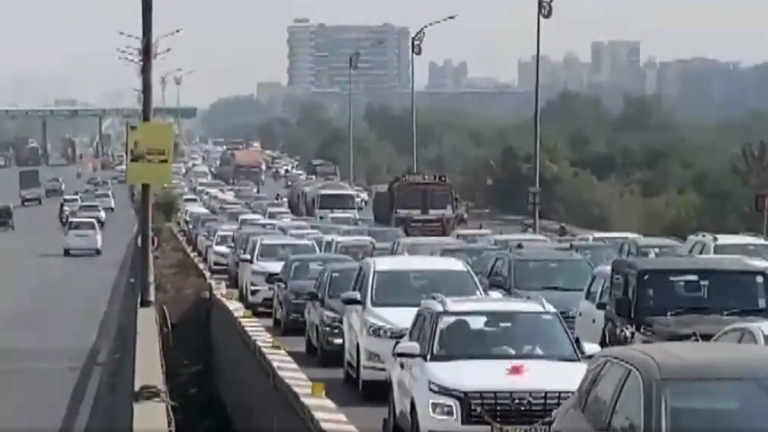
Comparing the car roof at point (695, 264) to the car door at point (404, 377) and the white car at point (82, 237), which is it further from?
the white car at point (82, 237)

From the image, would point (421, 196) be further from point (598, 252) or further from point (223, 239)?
point (598, 252)

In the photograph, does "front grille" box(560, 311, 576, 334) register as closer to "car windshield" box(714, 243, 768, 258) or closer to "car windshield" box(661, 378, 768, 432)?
"car windshield" box(714, 243, 768, 258)

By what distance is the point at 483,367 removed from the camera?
15359 mm

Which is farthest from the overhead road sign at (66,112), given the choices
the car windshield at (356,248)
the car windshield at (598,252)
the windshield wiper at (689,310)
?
the windshield wiper at (689,310)

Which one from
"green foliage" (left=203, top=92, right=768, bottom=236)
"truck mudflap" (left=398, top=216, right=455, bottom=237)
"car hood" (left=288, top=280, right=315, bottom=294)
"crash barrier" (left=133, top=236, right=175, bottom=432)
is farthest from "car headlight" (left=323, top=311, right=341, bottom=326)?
"green foliage" (left=203, top=92, right=768, bottom=236)

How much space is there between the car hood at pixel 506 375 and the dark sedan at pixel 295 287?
15.6 meters

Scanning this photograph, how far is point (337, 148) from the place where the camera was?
15688 centimetres

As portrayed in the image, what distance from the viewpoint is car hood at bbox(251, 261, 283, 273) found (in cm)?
3962

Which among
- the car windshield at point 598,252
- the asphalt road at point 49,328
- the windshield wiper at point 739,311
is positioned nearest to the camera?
the windshield wiper at point 739,311

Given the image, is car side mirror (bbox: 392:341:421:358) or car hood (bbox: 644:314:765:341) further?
car hood (bbox: 644:314:765:341)

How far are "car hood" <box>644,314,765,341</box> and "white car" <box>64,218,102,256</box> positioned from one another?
5394 cm

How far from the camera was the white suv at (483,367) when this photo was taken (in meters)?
14.7

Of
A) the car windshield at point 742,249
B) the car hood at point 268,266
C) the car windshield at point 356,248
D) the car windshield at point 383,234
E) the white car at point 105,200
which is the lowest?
the white car at point 105,200

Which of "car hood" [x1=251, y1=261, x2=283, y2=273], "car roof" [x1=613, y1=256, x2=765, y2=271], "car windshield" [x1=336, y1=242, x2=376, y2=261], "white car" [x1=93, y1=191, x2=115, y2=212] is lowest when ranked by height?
"white car" [x1=93, y1=191, x2=115, y2=212]
